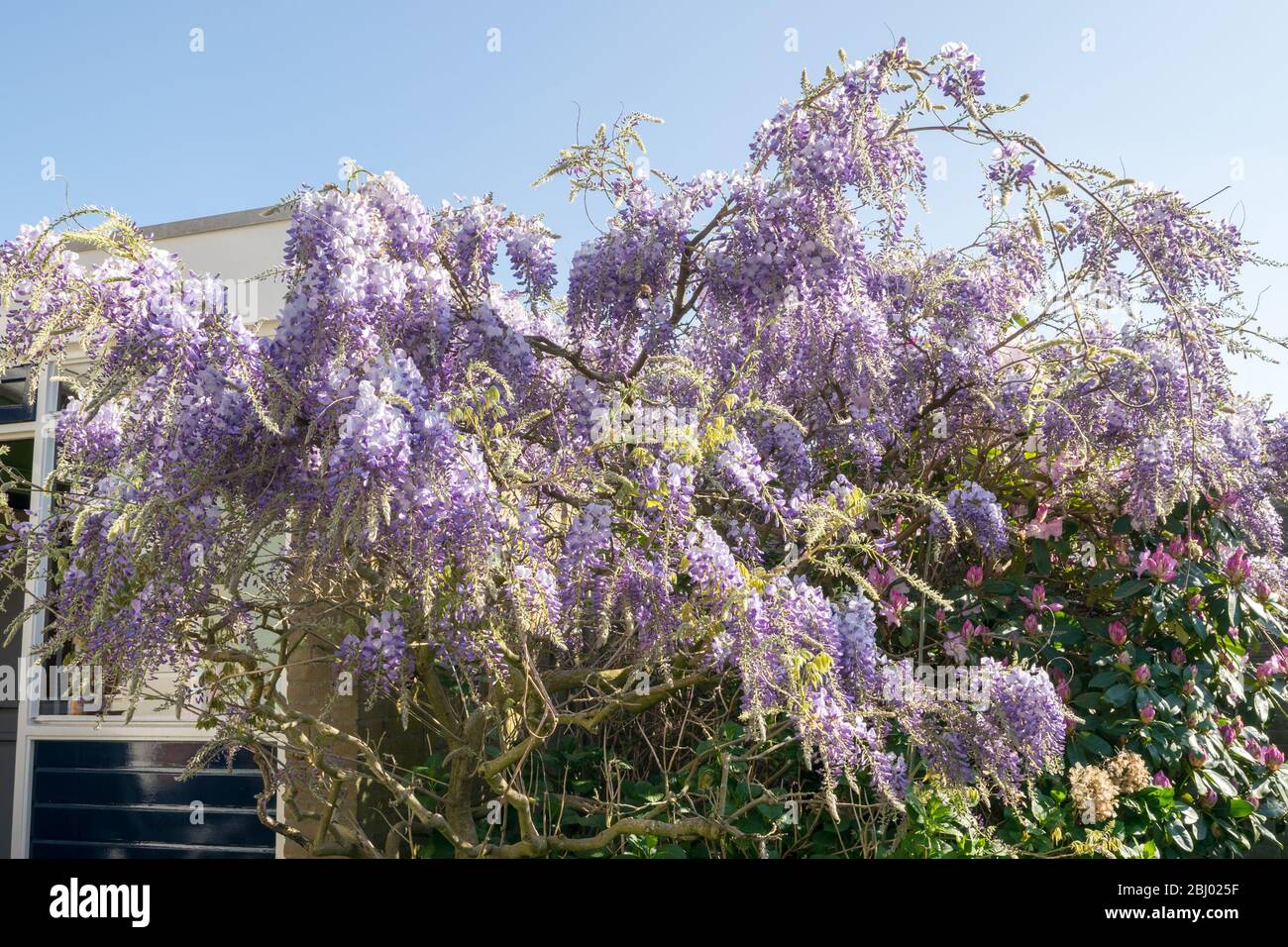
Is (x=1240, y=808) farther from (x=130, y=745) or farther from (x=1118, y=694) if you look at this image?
(x=130, y=745)

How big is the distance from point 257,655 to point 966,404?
2497 mm

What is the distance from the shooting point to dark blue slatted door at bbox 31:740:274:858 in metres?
4.71

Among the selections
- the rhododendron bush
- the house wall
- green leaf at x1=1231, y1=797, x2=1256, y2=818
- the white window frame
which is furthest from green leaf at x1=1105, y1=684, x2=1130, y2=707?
the white window frame

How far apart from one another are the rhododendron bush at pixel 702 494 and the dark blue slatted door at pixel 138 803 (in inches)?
22.5

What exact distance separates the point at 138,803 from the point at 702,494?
3428 millimetres

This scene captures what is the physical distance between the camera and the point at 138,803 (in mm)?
4883

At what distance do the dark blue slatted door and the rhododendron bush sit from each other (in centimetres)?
57

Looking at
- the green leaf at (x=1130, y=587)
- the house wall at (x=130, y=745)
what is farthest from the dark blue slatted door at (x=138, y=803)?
the green leaf at (x=1130, y=587)

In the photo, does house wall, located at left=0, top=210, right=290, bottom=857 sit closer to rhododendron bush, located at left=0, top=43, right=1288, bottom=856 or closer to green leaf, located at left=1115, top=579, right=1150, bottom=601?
rhododendron bush, located at left=0, top=43, right=1288, bottom=856

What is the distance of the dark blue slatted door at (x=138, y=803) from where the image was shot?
4.71m

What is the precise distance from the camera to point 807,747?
8.23ft

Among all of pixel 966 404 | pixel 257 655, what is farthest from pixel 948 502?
pixel 257 655
